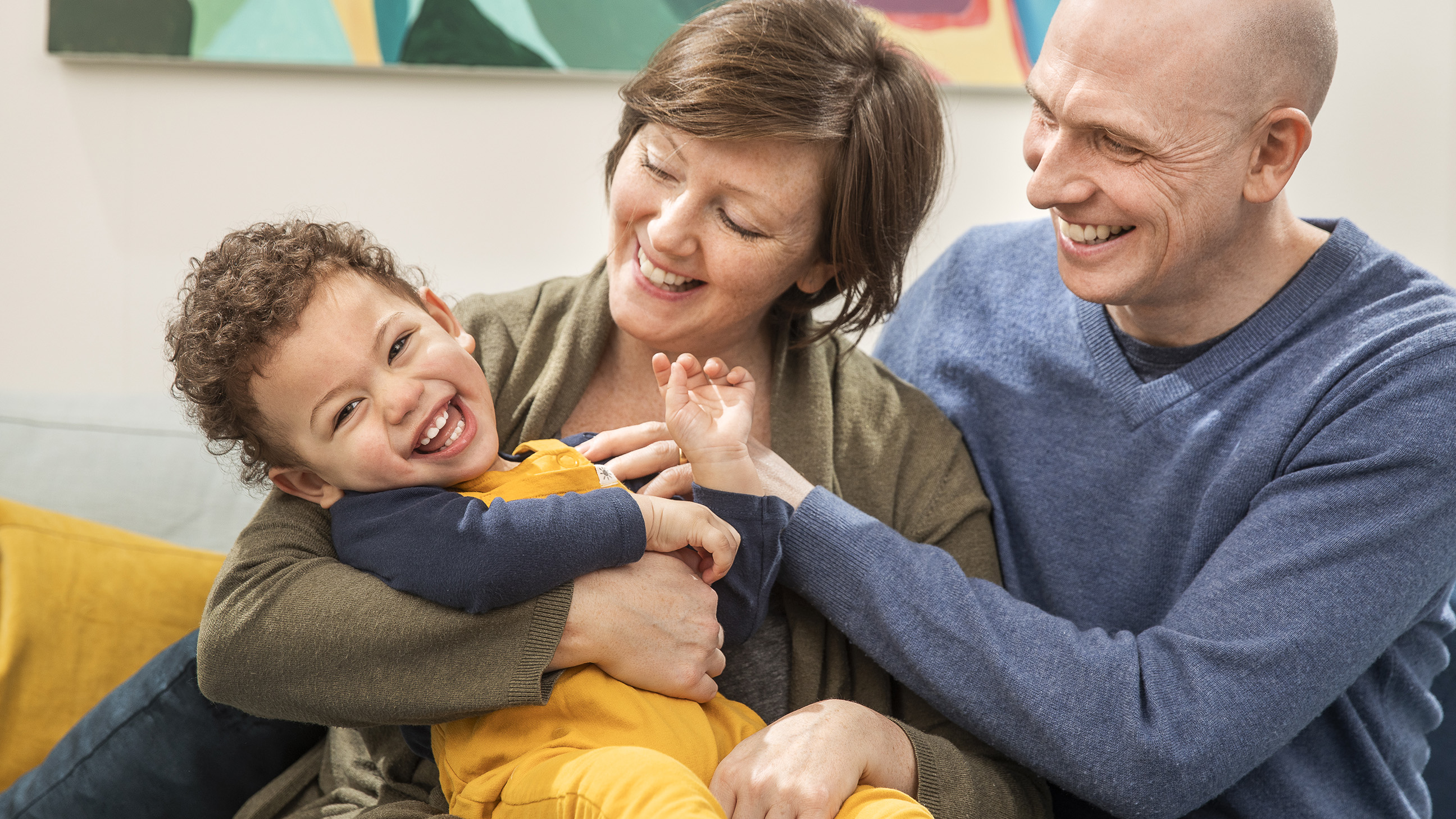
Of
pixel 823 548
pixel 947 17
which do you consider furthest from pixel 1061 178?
pixel 947 17

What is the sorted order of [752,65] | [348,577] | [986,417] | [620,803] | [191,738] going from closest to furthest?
[620,803], [348,577], [752,65], [191,738], [986,417]

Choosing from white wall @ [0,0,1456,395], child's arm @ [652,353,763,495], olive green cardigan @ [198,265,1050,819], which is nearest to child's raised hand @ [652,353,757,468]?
child's arm @ [652,353,763,495]

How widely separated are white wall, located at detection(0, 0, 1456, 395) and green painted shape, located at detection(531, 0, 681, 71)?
0.07 m

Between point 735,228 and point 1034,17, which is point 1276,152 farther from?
point 1034,17

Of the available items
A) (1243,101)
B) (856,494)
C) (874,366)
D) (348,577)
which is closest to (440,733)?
(348,577)

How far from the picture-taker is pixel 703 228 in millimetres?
1340

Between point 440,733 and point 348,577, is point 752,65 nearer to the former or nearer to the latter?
point 348,577

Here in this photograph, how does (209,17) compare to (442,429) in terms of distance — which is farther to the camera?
(209,17)

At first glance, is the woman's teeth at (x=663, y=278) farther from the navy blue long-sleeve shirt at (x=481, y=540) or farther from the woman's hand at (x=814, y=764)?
the woman's hand at (x=814, y=764)

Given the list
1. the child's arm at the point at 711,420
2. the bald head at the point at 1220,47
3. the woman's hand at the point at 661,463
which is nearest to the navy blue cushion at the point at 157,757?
the woman's hand at the point at 661,463

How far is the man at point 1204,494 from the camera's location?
1165mm

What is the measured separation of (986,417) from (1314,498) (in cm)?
51

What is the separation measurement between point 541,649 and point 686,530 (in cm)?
20

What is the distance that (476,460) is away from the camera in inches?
46.8
